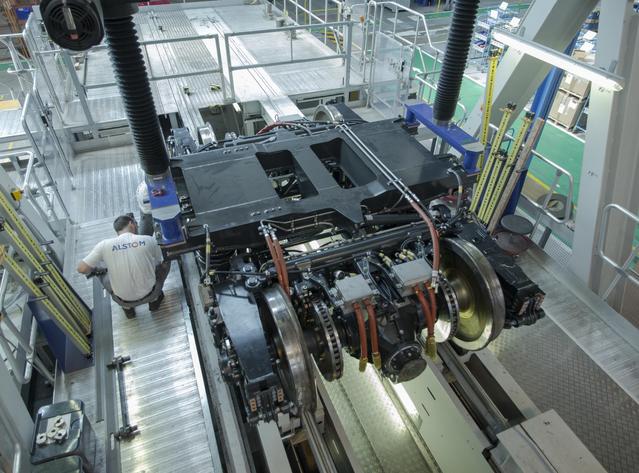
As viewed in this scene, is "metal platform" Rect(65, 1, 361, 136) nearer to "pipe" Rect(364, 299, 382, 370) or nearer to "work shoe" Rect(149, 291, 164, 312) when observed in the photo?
"work shoe" Rect(149, 291, 164, 312)

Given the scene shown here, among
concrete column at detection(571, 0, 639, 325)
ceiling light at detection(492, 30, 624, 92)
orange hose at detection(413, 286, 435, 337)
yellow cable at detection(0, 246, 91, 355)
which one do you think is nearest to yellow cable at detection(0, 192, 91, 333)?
yellow cable at detection(0, 246, 91, 355)

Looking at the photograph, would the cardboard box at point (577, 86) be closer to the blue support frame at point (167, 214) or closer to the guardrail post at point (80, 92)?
the guardrail post at point (80, 92)

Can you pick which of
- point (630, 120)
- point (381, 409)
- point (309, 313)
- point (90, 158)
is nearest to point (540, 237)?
point (630, 120)

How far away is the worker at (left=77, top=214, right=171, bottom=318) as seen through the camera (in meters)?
3.54

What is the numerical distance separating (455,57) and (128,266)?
10.1 ft

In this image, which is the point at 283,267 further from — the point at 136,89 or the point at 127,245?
the point at 127,245

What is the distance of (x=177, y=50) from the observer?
866cm

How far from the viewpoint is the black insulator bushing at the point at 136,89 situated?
237cm

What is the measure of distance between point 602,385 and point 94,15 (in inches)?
171

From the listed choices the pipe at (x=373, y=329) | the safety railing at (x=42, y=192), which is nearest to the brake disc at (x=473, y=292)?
the pipe at (x=373, y=329)

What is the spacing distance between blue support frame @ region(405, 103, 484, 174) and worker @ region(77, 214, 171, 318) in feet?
8.39

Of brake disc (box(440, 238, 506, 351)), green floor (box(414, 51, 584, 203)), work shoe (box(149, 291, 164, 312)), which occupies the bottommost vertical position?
green floor (box(414, 51, 584, 203))

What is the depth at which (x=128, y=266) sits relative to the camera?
357cm

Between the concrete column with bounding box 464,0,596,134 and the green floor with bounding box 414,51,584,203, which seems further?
the green floor with bounding box 414,51,584,203
